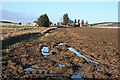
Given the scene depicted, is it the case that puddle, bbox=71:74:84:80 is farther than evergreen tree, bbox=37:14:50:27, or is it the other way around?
evergreen tree, bbox=37:14:50:27

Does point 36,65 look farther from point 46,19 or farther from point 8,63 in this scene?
point 46,19

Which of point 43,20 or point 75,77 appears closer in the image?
point 75,77

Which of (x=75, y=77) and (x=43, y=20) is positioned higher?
(x=43, y=20)

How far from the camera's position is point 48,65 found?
58.4ft

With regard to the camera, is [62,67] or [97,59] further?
[97,59]

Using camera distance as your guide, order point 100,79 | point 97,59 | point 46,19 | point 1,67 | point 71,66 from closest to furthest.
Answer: point 100,79, point 1,67, point 71,66, point 97,59, point 46,19

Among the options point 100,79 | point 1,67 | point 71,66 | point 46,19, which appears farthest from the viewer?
point 46,19

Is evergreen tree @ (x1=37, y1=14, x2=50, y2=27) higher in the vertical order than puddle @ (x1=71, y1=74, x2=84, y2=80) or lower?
higher

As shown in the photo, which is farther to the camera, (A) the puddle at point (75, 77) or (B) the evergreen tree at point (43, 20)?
(B) the evergreen tree at point (43, 20)

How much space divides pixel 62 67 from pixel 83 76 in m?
2.67

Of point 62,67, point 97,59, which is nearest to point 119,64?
point 97,59

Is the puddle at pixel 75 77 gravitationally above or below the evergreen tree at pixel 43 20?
below

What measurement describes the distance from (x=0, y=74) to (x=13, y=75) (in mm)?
663

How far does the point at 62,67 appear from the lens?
677 inches
